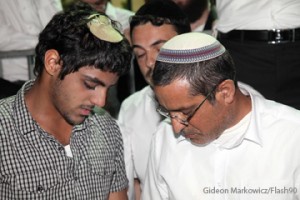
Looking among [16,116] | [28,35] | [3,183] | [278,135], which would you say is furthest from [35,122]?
[28,35]

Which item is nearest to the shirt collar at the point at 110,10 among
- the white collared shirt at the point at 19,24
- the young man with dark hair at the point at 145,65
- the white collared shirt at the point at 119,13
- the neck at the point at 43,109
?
the white collared shirt at the point at 119,13

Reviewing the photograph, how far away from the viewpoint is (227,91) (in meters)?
2.10

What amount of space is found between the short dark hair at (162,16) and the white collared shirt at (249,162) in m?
0.90

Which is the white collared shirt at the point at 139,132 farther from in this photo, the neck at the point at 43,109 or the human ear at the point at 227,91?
the human ear at the point at 227,91

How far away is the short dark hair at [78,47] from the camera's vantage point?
217 centimetres

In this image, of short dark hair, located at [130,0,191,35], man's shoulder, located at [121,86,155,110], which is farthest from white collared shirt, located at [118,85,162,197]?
short dark hair, located at [130,0,191,35]

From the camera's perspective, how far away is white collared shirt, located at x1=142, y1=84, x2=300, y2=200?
215 cm

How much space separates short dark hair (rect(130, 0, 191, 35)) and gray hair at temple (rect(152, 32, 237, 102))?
2.77ft

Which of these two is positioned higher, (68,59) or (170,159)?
(68,59)

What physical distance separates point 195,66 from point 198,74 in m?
0.04

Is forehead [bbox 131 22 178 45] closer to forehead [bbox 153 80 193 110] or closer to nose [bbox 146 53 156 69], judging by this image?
nose [bbox 146 53 156 69]

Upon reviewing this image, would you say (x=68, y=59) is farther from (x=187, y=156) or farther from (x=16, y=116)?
(x=187, y=156)

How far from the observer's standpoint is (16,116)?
2.20 m

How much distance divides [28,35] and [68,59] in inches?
58.4
